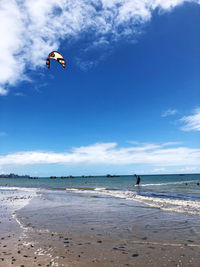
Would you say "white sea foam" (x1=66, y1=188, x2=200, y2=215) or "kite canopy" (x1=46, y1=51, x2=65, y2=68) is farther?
"kite canopy" (x1=46, y1=51, x2=65, y2=68)

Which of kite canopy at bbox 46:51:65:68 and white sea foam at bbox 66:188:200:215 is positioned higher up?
kite canopy at bbox 46:51:65:68

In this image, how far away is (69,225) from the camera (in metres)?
11.8

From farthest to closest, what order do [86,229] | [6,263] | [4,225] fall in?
[4,225], [86,229], [6,263]

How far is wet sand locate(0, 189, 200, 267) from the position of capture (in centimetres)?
685

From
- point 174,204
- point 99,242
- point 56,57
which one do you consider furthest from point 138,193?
point 99,242

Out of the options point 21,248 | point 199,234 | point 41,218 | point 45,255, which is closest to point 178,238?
point 199,234

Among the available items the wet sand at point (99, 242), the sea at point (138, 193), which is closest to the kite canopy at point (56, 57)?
the wet sand at point (99, 242)

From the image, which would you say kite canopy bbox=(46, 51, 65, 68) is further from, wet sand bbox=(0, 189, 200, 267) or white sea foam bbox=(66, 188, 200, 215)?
white sea foam bbox=(66, 188, 200, 215)

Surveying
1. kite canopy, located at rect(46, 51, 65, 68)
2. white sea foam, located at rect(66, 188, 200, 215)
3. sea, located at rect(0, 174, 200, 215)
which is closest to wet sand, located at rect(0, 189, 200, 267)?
white sea foam, located at rect(66, 188, 200, 215)

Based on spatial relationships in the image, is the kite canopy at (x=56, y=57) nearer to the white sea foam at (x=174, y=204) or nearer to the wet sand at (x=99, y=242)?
the wet sand at (x=99, y=242)

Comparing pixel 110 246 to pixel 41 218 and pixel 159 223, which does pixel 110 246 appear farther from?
pixel 41 218

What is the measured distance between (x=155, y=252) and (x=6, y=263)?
4847 millimetres

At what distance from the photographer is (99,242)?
8703 mm

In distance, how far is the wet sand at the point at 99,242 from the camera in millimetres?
6845
